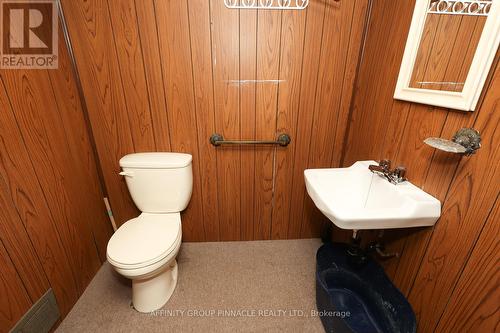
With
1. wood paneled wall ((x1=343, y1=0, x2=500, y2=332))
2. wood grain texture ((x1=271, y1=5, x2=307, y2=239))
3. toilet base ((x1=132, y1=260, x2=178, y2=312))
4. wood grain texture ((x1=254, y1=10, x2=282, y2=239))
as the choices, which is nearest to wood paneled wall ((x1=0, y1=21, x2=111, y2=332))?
toilet base ((x1=132, y1=260, x2=178, y2=312))

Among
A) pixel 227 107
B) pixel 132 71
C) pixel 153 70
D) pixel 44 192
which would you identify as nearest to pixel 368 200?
pixel 227 107

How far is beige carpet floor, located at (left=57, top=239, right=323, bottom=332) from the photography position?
1.28 metres

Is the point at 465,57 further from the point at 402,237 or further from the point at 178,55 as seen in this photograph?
the point at 178,55

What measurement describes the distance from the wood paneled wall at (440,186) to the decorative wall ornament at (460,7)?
47 mm

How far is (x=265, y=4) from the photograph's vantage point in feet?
4.13

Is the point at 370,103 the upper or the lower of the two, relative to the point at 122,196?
upper

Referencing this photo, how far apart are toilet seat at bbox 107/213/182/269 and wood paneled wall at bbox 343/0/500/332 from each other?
1.22 meters

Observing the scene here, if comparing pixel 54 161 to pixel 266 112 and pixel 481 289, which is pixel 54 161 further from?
pixel 481 289

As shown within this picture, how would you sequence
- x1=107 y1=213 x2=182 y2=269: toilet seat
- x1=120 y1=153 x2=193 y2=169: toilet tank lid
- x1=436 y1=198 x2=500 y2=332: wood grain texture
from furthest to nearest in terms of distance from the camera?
x1=120 y1=153 x2=193 y2=169: toilet tank lid → x1=107 y1=213 x2=182 y2=269: toilet seat → x1=436 y1=198 x2=500 y2=332: wood grain texture

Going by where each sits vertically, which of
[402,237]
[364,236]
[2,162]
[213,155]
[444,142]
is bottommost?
[364,236]

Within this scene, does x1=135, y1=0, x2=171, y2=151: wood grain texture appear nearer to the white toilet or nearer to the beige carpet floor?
the white toilet

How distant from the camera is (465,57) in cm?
82

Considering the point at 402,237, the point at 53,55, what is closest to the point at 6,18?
the point at 53,55

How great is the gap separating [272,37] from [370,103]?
70 cm
